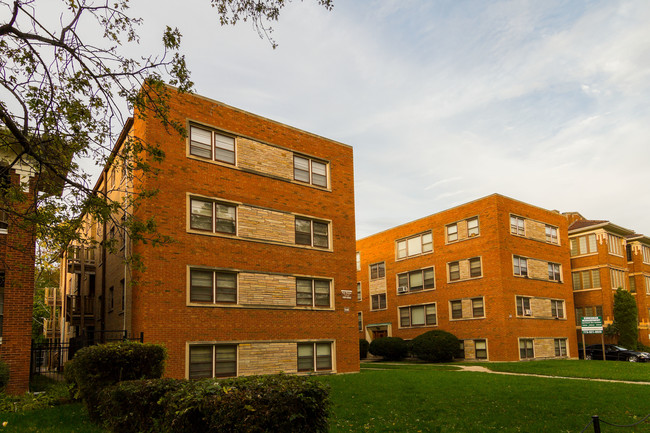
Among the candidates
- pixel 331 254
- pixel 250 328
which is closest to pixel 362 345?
pixel 331 254

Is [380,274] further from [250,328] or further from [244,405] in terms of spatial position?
[244,405]

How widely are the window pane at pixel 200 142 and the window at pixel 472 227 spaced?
21178 millimetres

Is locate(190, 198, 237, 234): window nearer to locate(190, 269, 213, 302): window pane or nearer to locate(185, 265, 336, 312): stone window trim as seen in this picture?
locate(185, 265, 336, 312): stone window trim

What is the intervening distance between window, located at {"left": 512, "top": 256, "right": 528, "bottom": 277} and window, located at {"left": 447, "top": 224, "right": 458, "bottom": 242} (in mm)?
4271

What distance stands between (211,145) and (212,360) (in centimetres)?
845

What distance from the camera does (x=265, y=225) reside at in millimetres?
22438

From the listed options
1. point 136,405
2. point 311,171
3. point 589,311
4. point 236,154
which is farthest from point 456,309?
point 136,405

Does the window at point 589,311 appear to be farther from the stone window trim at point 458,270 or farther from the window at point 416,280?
the window at point 416,280

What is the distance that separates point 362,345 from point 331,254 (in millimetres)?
17936

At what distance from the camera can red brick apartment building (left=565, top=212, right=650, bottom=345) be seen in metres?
43.2

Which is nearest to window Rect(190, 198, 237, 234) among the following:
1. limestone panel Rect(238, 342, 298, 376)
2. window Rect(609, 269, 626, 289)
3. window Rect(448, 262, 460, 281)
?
limestone panel Rect(238, 342, 298, 376)

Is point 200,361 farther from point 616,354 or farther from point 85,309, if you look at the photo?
point 616,354

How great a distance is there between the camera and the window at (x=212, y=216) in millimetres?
20625

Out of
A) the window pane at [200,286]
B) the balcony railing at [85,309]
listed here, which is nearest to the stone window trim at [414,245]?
the window pane at [200,286]
